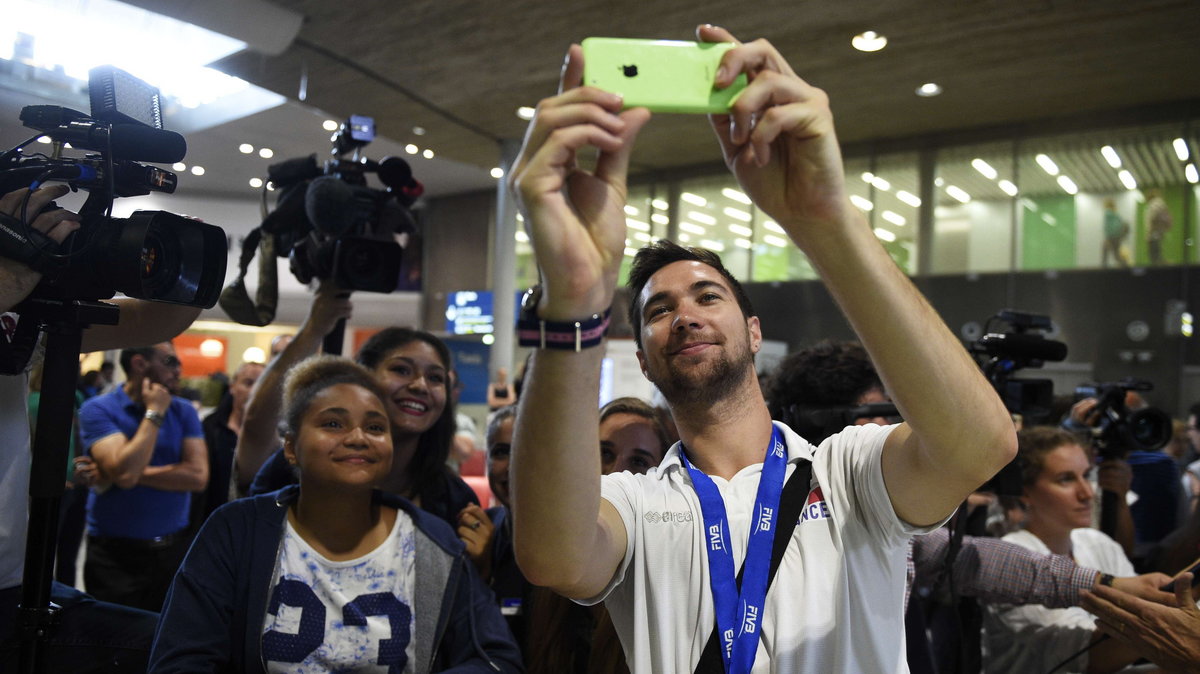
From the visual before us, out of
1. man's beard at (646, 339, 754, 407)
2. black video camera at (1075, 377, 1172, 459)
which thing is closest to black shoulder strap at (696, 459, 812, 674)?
man's beard at (646, 339, 754, 407)

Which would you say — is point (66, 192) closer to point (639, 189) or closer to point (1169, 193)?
point (1169, 193)

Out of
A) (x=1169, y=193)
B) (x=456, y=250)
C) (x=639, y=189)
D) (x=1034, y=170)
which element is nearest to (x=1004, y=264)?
(x=1034, y=170)

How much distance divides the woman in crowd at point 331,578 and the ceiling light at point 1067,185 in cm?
832

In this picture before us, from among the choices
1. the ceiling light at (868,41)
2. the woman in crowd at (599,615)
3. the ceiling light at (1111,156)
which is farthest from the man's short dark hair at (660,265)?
the ceiling light at (1111,156)

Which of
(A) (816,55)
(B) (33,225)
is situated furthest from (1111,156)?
(B) (33,225)

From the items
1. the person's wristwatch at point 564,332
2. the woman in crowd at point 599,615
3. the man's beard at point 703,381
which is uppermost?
the person's wristwatch at point 564,332

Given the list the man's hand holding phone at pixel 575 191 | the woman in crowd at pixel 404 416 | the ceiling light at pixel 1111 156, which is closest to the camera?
the man's hand holding phone at pixel 575 191

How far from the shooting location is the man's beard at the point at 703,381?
1.53 m

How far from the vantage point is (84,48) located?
18.6 ft

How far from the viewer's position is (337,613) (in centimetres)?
193

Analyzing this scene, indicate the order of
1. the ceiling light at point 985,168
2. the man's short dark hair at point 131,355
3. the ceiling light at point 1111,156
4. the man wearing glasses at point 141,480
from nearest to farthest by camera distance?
1. the man wearing glasses at point 141,480
2. the man's short dark hair at point 131,355
3. the ceiling light at point 1111,156
4. the ceiling light at point 985,168

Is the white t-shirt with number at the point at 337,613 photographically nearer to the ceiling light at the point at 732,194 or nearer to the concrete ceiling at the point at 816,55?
the concrete ceiling at the point at 816,55

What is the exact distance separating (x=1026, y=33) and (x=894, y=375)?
5903 mm

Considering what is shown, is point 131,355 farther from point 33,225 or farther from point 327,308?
point 33,225
